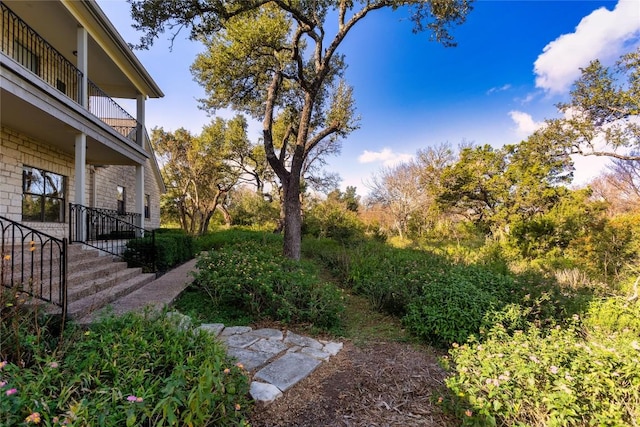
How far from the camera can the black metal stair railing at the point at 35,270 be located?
289cm

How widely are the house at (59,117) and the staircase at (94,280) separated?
8.5 inches

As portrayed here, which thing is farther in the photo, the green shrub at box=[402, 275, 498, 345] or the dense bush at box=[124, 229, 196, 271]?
the dense bush at box=[124, 229, 196, 271]

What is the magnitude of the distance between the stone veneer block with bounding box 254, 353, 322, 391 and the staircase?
7.92 feet

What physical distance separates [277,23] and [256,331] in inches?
339

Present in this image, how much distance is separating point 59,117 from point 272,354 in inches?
240

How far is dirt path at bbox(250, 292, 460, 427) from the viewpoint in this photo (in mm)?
2129

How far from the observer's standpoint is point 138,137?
361 inches

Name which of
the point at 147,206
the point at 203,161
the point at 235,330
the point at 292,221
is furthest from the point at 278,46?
the point at 203,161

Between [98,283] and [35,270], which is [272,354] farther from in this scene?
[35,270]

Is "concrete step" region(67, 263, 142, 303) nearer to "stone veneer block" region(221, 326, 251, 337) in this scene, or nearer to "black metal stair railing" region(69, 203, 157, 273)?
"black metal stair railing" region(69, 203, 157, 273)

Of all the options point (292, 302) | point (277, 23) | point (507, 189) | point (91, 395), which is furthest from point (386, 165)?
point (91, 395)

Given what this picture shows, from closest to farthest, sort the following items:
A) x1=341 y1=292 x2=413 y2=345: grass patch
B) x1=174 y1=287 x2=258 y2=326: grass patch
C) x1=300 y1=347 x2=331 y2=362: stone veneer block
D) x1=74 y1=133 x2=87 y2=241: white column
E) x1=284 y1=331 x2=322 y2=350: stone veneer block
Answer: x1=300 y1=347 x2=331 y2=362: stone veneer block < x1=284 y1=331 x2=322 y2=350: stone veneer block < x1=341 y1=292 x2=413 y2=345: grass patch < x1=174 y1=287 x2=258 y2=326: grass patch < x1=74 y1=133 x2=87 y2=241: white column

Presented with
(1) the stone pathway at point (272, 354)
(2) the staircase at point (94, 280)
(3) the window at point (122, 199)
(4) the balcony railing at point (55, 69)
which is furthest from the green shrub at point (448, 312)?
(3) the window at point (122, 199)

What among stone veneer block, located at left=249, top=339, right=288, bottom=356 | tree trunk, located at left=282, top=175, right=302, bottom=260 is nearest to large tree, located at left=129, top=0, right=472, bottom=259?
tree trunk, located at left=282, top=175, right=302, bottom=260
